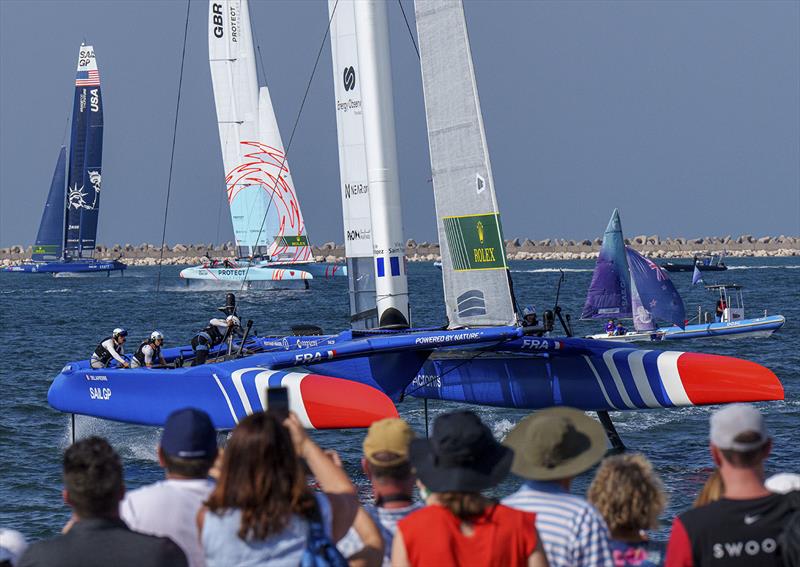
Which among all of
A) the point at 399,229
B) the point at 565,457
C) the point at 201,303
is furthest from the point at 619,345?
the point at 201,303

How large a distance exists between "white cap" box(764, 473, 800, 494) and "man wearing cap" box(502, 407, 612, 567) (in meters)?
0.52

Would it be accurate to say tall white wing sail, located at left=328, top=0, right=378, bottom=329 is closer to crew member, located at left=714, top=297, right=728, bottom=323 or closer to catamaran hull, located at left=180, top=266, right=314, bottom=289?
crew member, located at left=714, top=297, right=728, bottom=323

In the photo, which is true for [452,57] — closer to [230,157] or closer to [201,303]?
[230,157]

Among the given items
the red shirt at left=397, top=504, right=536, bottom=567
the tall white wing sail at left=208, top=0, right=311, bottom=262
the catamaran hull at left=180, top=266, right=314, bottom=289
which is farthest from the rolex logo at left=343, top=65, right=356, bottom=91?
the catamaran hull at left=180, top=266, right=314, bottom=289

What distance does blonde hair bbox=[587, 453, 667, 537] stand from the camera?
3896mm

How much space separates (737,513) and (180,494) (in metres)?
1.61

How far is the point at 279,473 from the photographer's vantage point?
348 cm

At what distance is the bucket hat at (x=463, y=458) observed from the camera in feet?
11.7

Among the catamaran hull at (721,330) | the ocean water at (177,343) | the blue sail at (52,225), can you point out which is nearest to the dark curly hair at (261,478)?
the ocean water at (177,343)

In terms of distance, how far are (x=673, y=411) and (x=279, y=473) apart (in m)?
13.4

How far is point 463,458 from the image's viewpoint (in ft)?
11.8

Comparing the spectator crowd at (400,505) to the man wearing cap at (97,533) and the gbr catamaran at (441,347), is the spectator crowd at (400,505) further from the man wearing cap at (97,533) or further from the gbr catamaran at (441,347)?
the gbr catamaran at (441,347)

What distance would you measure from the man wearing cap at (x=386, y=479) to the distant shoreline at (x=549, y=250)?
119 meters

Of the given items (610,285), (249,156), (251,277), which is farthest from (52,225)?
(610,285)
